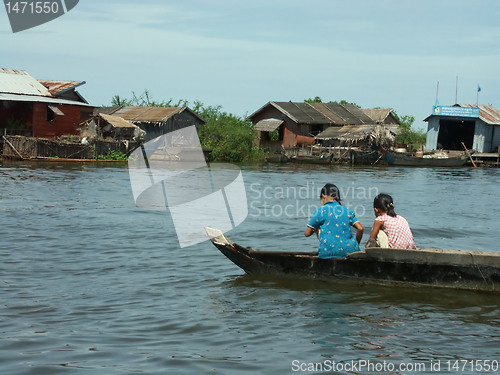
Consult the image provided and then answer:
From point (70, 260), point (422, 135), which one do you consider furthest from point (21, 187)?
point (422, 135)

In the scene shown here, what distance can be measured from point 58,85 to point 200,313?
29.0m

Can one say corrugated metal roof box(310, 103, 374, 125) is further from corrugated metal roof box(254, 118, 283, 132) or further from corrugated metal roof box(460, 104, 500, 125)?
corrugated metal roof box(460, 104, 500, 125)

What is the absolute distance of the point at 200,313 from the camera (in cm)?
642

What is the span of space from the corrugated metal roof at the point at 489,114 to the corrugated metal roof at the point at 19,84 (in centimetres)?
2557

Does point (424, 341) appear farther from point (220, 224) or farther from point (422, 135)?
point (422, 135)

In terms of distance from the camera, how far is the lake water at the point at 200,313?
5.08m

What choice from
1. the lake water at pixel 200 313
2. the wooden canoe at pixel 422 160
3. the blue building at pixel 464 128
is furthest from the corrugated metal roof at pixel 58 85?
the blue building at pixel 464 128

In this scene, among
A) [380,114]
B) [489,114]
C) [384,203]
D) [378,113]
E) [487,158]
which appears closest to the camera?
[384,203]

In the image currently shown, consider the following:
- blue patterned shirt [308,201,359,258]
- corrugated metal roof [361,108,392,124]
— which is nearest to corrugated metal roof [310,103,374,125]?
corrugated metal roof [361,108,392,124]

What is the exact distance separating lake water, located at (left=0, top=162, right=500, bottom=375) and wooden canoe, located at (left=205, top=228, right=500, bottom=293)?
0.13 metres

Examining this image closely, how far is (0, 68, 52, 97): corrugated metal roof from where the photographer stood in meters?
29.9

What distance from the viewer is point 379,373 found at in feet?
16.1

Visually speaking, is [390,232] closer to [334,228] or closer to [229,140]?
[334,228]

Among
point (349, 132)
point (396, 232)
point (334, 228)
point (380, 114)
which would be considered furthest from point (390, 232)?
point (380, 114)
